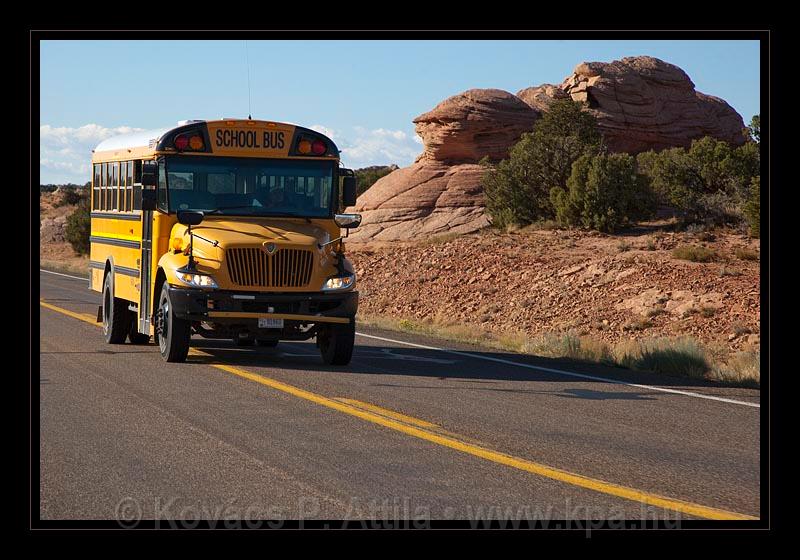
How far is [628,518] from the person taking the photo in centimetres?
665

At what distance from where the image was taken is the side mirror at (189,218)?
14.0 metres

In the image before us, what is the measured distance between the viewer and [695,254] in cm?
3216

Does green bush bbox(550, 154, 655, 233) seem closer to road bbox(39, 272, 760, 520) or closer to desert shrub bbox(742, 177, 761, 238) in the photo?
desert shrub bbox(742, 177, 761, 238)

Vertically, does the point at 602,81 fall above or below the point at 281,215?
above

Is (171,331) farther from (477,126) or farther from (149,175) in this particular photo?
(477,126)

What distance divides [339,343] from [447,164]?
36.1 metres

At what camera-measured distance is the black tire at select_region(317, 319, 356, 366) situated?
14344 millimetres

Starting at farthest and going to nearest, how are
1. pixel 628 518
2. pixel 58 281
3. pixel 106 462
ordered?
pixel 58 281
pixel 106 462
pixel 628 518

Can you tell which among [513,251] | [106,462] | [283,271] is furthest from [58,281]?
[106,462]

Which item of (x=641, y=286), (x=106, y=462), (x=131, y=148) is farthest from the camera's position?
(x=641, y=286)

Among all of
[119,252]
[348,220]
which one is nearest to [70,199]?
[119,252]

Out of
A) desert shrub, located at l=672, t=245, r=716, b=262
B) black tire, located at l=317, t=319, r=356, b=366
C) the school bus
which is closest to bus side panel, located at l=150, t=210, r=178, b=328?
the school bus
